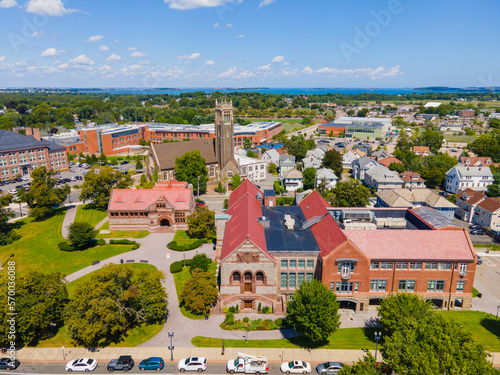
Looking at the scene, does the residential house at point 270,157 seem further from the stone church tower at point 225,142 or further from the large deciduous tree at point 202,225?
the large deciduous tree at point 202,225

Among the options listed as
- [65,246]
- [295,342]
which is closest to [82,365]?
[295,342]

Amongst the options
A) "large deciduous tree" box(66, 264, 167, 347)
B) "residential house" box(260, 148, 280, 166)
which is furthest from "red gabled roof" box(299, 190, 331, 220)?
"residential house" box(260, 148, 280, 166)

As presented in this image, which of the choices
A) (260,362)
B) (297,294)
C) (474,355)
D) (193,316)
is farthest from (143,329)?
(474,355)

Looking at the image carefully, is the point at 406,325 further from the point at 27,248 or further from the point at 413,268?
the point at 27,248

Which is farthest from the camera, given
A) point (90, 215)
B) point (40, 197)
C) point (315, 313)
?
point (90, 215)

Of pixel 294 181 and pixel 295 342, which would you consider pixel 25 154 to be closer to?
pixel 294 181

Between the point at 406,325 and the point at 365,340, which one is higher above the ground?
the point at 406,325
